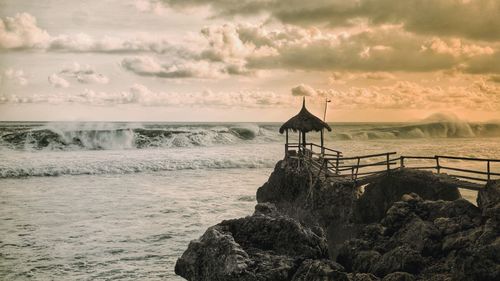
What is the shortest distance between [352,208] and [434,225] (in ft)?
18.2

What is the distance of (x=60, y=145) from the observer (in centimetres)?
5650

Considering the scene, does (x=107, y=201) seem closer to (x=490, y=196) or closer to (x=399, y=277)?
(x=490, y=196)

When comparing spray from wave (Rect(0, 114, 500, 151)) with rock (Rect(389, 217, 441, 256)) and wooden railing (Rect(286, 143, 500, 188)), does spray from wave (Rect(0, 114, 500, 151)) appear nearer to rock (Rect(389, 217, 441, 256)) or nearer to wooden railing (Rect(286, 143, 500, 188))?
wooden railing (Rect(286, 143, 500, 188))

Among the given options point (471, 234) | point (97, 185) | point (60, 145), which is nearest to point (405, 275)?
point (471, 234)

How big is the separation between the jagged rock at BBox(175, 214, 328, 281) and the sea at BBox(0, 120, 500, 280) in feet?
8.93

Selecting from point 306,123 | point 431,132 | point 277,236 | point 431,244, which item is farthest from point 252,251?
point 431,132

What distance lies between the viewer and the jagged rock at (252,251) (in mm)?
10266

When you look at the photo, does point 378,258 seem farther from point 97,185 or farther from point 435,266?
point 97,185

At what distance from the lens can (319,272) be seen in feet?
31.2

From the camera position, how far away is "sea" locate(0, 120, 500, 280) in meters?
15.3

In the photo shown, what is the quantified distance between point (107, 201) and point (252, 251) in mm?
16804

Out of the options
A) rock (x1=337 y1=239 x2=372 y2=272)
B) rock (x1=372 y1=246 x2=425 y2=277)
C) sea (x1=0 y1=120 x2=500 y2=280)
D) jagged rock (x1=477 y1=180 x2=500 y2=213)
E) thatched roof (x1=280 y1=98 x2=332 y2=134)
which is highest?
thatched roof (x1=280 y1=98 x2=332 y2=134)

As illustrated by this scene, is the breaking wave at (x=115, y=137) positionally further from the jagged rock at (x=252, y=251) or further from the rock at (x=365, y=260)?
the rock at (x=365, y=260)

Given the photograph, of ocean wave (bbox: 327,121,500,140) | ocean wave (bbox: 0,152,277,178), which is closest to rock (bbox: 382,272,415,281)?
ocean wave (bbox: 0,152,277,178)
